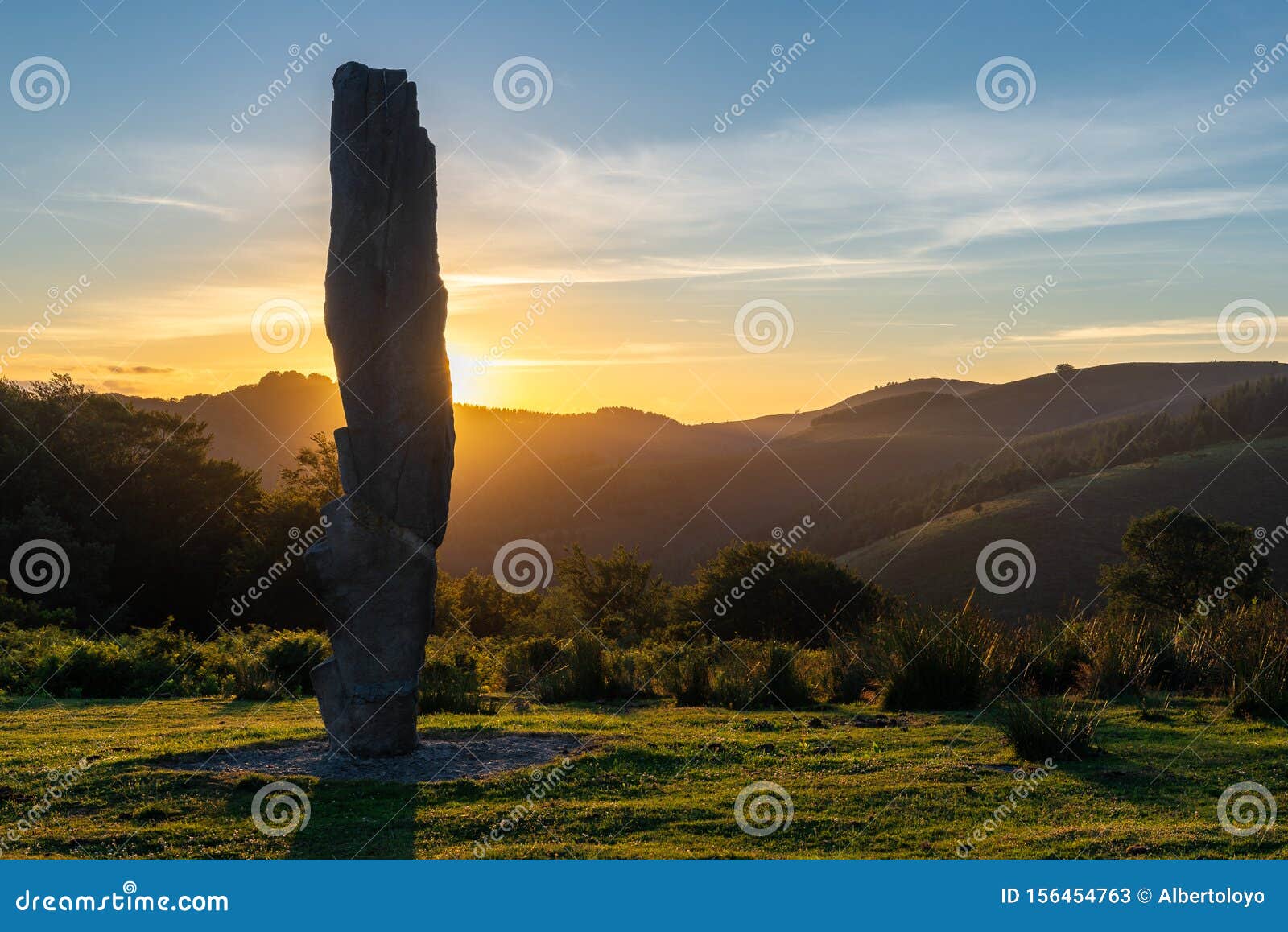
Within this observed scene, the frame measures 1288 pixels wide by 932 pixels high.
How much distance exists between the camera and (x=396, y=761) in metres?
9.52

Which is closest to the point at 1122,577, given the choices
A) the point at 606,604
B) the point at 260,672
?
the point at 606,604

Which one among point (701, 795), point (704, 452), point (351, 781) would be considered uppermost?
point (704, 452)

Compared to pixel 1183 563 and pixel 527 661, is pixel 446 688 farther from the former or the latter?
pixel 1183 563

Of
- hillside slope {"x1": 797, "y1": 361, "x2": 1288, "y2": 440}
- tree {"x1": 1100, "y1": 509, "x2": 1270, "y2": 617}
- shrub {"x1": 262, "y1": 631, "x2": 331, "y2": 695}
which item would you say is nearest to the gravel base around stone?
shrub {"x1": 262, "y1": 631, "x2": 331, "y2": 695}

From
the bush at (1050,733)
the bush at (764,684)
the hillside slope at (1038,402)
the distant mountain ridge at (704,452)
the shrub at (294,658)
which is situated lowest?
the shrub at (294,658)

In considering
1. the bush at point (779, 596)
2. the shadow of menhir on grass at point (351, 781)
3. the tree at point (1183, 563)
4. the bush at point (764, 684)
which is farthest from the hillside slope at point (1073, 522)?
the shadow of menhir on grass at point (351, 781)

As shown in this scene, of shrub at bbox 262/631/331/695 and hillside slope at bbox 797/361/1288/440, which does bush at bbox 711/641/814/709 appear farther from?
hillside slope at bbox 797/361/1288/440

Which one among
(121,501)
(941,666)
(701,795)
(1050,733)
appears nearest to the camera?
(701,795)

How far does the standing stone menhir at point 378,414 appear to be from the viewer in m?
9.58

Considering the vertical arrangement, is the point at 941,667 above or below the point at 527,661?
above

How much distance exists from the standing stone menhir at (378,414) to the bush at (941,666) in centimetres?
628

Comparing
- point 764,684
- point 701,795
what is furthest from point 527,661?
point 701,795

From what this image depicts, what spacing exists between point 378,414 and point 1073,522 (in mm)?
47366

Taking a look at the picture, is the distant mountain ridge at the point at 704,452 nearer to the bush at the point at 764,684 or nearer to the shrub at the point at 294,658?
the shrub at the point at 294,658
